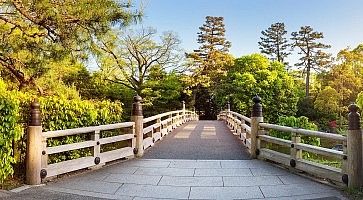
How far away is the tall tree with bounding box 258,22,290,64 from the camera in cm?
4444

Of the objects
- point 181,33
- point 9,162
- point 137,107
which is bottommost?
point 9,162

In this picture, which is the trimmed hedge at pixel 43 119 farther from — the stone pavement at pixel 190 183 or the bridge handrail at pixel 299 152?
the bridge handrail at pixel 299 152

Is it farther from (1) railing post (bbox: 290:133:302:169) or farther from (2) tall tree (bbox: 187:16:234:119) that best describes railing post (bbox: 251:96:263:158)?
(2) tall tree (bbox: 187:16:234:119)

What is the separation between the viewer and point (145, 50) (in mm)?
27234

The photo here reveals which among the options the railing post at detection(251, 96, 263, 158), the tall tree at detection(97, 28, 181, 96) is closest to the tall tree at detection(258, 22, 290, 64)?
the tall tree at detection(97, 28, 181, 96)

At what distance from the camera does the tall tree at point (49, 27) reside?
5.85m

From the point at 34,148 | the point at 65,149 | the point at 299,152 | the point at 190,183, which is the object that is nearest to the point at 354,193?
the point at 299,152

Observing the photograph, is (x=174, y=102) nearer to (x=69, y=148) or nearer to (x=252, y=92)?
Result: (x=252, y=92)

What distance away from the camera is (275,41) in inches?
1768

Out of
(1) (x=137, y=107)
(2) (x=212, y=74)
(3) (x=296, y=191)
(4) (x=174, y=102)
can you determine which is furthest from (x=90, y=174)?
(2) (x=212, y=74)

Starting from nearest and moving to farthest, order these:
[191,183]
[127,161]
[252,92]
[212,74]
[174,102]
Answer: [191,183] < [127,161] < [174,102] < [252,92] < [212,74]

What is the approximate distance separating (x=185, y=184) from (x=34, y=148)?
2.08 m

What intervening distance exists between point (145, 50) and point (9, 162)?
75.7 ft

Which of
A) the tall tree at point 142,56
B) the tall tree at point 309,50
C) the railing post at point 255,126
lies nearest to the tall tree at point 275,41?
the tall tree at point 309,50
